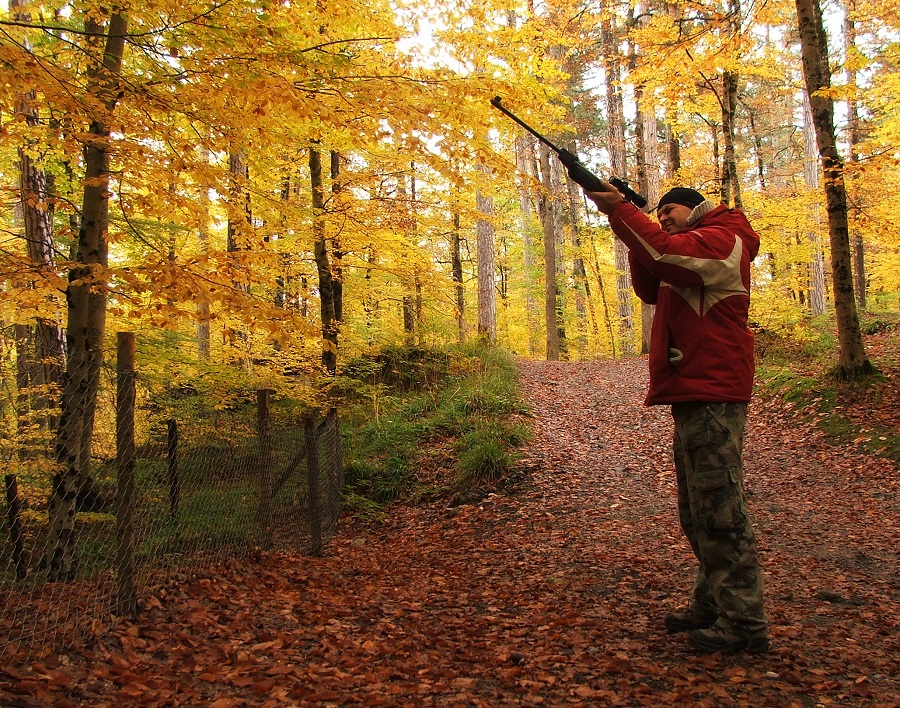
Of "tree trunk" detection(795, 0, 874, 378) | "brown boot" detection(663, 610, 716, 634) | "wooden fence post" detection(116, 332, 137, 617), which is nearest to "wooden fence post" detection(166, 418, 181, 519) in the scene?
"wooden fence post" detection(116, 332, 137, 617)

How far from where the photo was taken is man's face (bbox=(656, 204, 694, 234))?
3.25 m

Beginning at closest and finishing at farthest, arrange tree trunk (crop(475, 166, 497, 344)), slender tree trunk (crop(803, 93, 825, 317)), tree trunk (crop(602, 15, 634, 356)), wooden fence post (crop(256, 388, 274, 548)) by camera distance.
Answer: wooden fence post (crop(256, 388, 274, 548)) < tree trunk (crop(475, 166, 497, 344)) < tree trunk (crop(602, 15, 634, 356)) < slender tree trunk (crop(803, 93, 825, 317))

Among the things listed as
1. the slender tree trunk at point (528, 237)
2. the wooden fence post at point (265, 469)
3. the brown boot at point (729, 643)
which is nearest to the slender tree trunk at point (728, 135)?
the slender tree trunk at point (528, 237)

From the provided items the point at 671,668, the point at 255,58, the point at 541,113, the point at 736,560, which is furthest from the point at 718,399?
the point at 541,113

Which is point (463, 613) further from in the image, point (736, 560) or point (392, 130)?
point (392, 130)

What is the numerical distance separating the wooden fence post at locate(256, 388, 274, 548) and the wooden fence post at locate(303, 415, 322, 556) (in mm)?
523

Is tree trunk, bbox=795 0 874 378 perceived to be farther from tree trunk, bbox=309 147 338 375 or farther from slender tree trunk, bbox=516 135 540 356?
tree trunk, bbox=309 147 338 375

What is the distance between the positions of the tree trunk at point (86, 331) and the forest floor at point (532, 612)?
4.14 ft

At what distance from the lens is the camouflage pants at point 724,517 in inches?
111

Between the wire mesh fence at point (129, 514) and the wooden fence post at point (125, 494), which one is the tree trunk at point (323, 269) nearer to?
the wire mesh fence at point (129, 514)

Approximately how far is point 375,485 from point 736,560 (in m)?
6.00

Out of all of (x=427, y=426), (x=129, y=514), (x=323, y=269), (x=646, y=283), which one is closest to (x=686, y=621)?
(x=646, y=283)

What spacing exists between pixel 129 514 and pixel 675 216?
3.60 metres

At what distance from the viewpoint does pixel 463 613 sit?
4047mm
